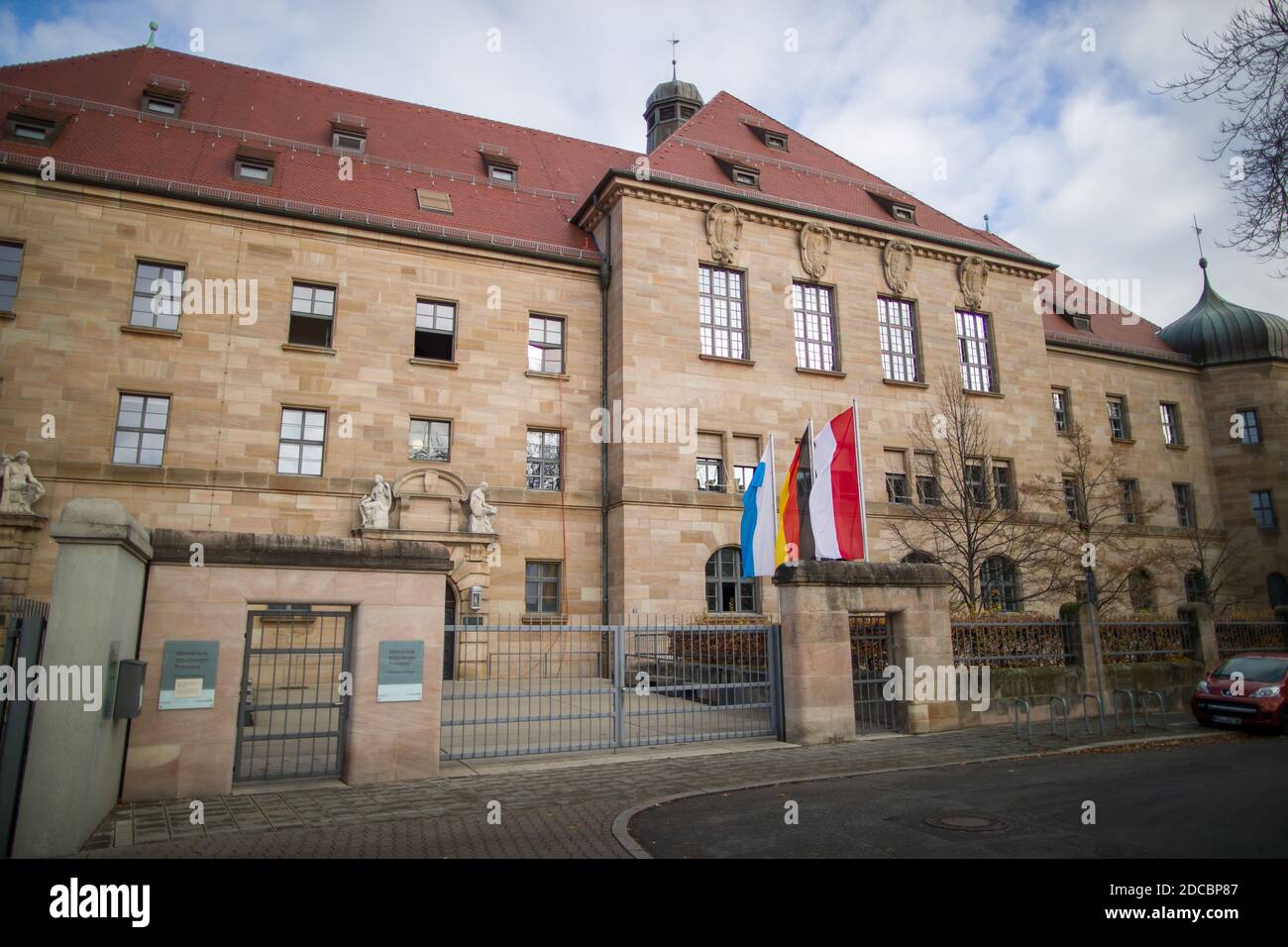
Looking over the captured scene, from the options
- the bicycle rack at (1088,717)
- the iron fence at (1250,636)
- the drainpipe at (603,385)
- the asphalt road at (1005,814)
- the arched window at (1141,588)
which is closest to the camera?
the asphalt road at (1005,814)

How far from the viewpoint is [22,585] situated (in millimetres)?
17562

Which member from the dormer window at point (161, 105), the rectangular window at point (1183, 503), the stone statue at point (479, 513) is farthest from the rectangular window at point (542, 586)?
the rectangular window at point (1183, 503)

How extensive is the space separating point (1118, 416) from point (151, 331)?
34.8 meters

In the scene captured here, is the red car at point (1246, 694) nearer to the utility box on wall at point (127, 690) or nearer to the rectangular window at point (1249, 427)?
the utility box on wall at point (127, 690)

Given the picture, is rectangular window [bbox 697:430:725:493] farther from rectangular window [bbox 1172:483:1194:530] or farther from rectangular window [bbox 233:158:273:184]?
rectangular window [bbox 1172:483:1194:530]

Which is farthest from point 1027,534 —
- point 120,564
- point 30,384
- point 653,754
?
point 30,384

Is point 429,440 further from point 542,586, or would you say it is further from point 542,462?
point 542,586

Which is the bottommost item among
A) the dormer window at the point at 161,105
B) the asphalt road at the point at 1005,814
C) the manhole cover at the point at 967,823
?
the asphalt road at the point at 1005,814

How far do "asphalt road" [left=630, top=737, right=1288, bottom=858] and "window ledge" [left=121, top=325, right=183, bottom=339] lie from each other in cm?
1792

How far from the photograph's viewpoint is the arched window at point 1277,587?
33188mm

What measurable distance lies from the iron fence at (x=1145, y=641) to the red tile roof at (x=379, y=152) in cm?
1533

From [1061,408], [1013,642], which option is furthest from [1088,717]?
[1061,408]
